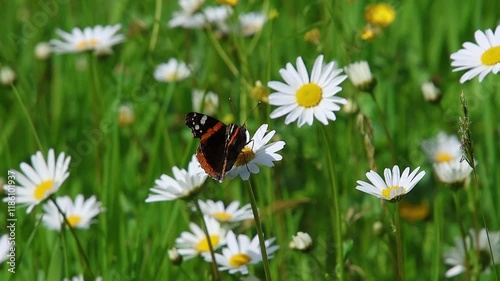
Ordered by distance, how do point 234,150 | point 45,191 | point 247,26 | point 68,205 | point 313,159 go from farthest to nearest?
point 247,26 < point 313,159 < point 68,205 < point 45,191 < point 234,150

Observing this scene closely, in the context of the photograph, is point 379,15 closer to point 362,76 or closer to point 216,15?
point 216,15

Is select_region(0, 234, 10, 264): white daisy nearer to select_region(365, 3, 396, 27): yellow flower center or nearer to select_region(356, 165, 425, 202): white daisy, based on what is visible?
select_region(356, 165, 425, 202): white daisy

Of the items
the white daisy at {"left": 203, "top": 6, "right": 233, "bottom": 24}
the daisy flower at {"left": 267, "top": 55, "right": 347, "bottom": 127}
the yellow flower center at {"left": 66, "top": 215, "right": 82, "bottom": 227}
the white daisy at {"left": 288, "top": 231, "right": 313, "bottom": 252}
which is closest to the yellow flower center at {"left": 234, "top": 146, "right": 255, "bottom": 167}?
the daisy flower at {"left": 267, "top": 55, "right": 347, "bottom": 127}

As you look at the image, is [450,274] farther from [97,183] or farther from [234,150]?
[97,183]

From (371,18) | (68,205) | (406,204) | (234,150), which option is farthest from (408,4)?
(234,150)

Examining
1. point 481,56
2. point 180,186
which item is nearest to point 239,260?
point 180,186
